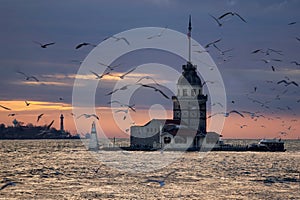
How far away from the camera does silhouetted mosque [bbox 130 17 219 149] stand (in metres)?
163

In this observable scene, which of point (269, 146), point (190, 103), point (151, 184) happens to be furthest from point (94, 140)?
point (151, 184)

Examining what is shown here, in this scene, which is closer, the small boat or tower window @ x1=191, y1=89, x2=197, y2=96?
tower window @ x1=191, y1=89, x2=197, y2=96

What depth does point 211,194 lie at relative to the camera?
63.9 metres

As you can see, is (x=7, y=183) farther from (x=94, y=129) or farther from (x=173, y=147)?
(x=94, y=129)

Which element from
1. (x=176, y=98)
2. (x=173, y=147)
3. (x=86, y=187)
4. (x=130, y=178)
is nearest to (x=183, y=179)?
(x=130, y=178)

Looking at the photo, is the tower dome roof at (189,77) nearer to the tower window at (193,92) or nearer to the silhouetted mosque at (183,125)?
the silhouetted mosque at (183,125)

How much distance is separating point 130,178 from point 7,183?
1559 cm

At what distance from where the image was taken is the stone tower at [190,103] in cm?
17688

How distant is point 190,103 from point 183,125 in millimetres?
10242

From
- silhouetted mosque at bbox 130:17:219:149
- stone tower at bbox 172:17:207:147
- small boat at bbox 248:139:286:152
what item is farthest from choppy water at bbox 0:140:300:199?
small boat at bbox 248:139:286:152

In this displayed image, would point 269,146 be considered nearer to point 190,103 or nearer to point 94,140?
point 190,103

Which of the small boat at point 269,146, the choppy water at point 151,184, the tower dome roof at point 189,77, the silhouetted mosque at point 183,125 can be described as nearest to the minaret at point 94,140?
the silhouetted mosque at point 183,125

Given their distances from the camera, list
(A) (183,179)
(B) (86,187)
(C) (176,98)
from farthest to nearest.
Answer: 1. (C) (176,98)
2. (A) (183,179)
3. (B) (86,187)

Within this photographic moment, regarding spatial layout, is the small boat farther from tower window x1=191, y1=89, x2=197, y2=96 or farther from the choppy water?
the choppy water
